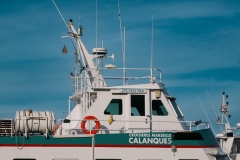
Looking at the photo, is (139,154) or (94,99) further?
(94,99)

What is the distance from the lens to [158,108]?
28.3 meters

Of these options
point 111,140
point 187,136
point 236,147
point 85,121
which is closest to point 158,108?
point 187,136

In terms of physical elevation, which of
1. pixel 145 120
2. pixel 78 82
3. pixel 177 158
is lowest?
pixel 177 158

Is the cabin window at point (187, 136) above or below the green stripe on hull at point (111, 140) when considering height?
above

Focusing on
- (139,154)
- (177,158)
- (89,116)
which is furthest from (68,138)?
(177,158)

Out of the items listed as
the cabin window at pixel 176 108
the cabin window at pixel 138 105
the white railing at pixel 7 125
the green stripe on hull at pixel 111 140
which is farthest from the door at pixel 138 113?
the white railing at pixel 7 125

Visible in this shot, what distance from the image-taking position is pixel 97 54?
98.4ft

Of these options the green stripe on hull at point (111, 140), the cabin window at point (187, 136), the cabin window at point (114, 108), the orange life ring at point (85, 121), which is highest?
the cabin window at point (114, 108)

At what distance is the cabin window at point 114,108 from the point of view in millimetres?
27734

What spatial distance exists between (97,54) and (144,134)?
19.4 ft

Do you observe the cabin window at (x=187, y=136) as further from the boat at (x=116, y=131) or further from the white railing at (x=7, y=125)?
the white railing at (x=7, y=125)

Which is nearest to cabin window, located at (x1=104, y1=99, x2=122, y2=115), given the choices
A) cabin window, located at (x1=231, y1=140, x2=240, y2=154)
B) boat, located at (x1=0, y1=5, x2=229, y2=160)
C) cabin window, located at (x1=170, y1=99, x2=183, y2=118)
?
boat, located at (x1=0, y1=5, x2=229, y2=160)

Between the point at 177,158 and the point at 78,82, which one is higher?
the point at 78,82

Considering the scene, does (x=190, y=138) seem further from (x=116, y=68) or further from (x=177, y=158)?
(x=116, y=68)
